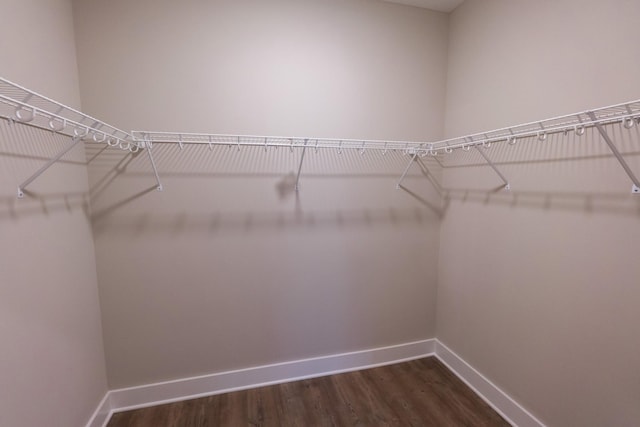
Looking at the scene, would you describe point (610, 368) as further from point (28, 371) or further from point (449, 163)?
point (28, 371)

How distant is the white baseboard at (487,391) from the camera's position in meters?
1.58

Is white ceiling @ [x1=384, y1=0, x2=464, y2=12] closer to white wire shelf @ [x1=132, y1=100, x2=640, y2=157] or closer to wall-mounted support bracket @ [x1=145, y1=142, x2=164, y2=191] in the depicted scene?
white wire shelf @ [x1=132, y1=100, x2=640, y2=157]

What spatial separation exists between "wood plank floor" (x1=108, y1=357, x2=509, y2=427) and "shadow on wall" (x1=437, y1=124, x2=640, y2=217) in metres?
1.28

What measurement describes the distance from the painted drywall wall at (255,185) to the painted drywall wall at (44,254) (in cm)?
14

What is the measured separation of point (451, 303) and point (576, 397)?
2.74ft

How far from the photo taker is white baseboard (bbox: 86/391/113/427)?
1529 mm

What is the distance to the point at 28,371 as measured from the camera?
1.09 metres

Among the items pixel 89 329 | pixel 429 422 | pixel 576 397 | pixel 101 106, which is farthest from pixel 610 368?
pixel 101 106

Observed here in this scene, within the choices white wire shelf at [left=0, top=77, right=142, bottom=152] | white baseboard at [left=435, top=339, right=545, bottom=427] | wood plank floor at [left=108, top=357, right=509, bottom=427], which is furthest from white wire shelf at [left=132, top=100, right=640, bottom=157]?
wood plank floor at [left=108, top=357, right=509, bottom=427]

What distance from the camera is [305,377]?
6.64 ft

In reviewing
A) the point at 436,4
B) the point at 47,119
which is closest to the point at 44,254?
the point at 47,119

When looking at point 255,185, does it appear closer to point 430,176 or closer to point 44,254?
point 44,254

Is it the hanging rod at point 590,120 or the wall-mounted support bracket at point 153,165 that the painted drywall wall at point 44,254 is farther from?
the hanging rod at point 590,120

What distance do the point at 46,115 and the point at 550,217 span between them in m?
2.06
